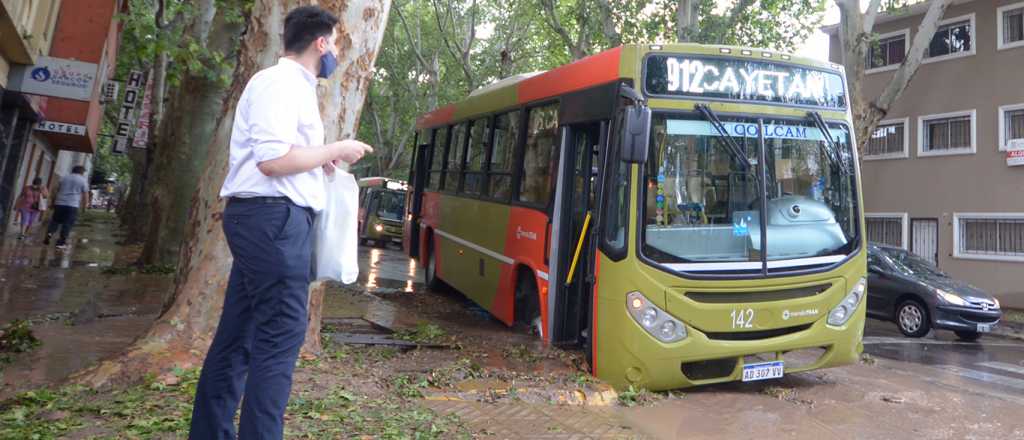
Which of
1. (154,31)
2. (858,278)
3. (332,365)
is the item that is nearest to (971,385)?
→ (858,278)

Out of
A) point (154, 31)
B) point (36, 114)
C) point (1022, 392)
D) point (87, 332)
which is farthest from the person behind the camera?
point (36, 114)

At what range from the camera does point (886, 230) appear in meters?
24.2

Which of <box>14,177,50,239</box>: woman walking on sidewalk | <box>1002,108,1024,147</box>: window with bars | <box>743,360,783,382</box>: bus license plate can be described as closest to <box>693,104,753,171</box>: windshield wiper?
<box>743,360,783,382</box>: bus license plate

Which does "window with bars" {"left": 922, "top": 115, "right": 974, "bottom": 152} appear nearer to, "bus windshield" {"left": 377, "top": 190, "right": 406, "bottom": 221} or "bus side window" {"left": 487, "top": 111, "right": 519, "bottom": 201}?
"bus side window" {"left": 487, "top": 111, "right": 519, "bottom": 201}

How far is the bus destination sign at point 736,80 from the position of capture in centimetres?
658

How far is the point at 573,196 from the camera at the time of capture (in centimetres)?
762

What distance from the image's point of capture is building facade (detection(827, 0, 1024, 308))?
20.8 m

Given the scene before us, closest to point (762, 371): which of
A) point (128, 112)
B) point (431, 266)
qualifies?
point (431, 266)

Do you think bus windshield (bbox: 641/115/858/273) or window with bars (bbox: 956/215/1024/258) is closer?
bus windshield (bbox: 641/115/858/273)

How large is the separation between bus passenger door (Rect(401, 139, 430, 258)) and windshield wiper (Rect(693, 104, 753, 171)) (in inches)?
308

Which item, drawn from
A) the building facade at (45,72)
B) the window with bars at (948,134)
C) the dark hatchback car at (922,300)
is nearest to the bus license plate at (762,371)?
the dark hatchback car at (922,300)

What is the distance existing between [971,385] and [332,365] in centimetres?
667

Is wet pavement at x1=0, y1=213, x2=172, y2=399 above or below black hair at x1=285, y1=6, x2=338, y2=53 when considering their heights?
below

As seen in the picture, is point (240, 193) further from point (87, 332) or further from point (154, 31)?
point (154, 31)
